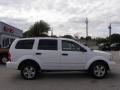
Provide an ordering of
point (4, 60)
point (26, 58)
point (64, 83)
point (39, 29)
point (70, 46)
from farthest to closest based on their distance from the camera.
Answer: point (39, 29)
point (4, 60)
point (70, 46)
point (26, 58)
point (64, 83)

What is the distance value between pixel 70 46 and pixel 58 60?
2.64ft

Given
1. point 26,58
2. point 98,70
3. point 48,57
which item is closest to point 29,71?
point 26,58

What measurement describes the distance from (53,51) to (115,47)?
37526mm

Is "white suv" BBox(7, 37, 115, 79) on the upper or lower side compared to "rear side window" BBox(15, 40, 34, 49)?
lower

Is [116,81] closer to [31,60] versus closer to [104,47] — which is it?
[31,60]

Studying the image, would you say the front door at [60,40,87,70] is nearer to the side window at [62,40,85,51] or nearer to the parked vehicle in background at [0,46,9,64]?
the side window at [62,40,85,51]

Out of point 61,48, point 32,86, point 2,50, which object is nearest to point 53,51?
point 61,48

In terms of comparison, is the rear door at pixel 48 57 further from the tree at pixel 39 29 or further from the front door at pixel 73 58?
the tree at pixel 39 29

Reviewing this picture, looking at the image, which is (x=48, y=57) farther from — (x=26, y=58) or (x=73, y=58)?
(x=73, y=58)

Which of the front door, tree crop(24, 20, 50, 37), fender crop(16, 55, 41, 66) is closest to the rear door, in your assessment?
fender crop(16, 55, 41, 66)

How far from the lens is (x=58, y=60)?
10.6m

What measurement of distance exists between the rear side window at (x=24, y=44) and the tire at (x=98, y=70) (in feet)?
9.25

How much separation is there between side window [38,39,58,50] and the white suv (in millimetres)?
49

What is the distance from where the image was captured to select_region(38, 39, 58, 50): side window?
10.7 metres
